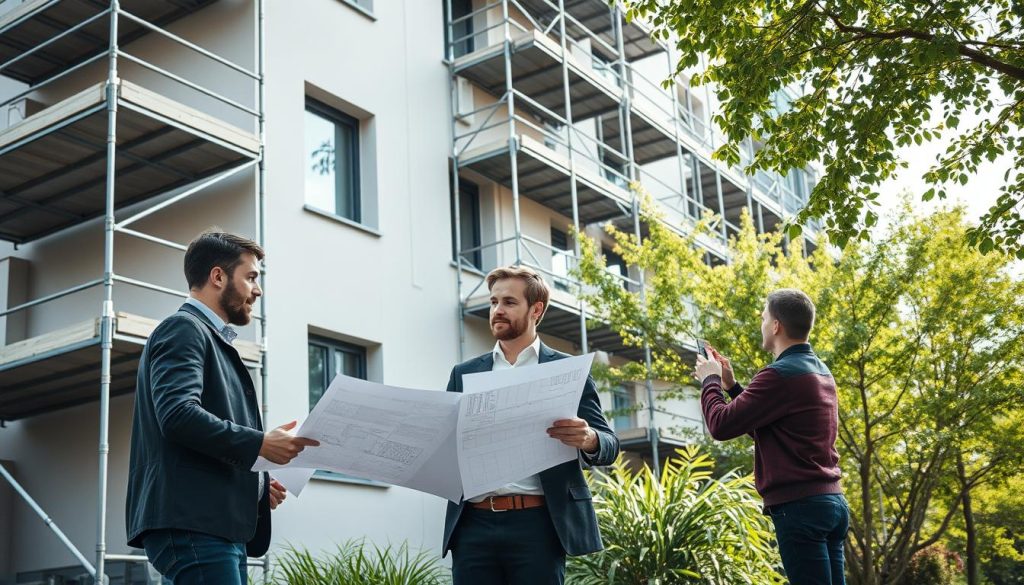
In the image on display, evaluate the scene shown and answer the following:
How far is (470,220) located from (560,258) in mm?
2470

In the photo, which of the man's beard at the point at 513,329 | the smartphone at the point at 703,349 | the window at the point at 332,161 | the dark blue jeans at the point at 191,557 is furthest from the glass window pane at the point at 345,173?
A: the dark blue jeans at the point at 191,557

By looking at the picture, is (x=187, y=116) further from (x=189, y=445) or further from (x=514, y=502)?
(x=189, y=445)

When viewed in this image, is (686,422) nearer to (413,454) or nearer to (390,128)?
(390,128)

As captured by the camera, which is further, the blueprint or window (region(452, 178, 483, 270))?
window (region(452, 178, 483, 270))

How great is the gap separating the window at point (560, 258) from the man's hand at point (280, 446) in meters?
14.1

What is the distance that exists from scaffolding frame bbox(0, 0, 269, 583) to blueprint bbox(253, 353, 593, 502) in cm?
639

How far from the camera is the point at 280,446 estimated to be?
12.0 ft

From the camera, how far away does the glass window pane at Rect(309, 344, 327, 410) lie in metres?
13.1

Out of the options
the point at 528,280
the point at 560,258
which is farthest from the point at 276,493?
the point at 560,258

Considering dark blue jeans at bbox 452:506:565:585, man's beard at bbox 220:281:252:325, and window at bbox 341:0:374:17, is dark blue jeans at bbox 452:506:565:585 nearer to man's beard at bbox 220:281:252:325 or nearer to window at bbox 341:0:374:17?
man's beard at bbox 220:281:252:325

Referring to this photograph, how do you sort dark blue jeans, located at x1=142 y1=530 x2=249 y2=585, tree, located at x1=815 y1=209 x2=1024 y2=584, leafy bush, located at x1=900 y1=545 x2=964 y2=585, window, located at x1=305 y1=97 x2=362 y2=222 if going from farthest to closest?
leafy bush, located at x1=900 y1=545 x2=964 y2=585
window, located at x1=305 y1=97 x2=362 y2=222
tree, located at x1=815 y1=209 x2=1024 y2=584
dark blue jeans, located at x1=142 y1=530 x2=249 y2=585

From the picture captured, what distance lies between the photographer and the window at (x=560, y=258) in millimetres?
18172

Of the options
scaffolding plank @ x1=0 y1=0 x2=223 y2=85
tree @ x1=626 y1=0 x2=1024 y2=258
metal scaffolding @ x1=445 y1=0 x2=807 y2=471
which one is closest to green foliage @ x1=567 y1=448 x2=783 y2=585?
tree @ x1=626 y1=0 x2=1024 y2=258

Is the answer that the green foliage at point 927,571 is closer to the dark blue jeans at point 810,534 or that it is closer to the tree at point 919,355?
the tree at point 919,355
